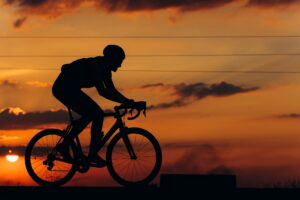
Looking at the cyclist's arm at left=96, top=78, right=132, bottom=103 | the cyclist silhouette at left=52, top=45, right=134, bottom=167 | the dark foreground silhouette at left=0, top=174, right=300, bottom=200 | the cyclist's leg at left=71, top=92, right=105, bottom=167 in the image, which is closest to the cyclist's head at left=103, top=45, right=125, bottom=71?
the cyclist silhouette at left=52, top=45, right=134, bottom=167

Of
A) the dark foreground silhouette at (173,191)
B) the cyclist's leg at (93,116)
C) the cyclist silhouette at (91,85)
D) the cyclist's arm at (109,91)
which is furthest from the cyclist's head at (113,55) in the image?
the dark foreground silhouette at (173,191)

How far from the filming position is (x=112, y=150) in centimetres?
1098

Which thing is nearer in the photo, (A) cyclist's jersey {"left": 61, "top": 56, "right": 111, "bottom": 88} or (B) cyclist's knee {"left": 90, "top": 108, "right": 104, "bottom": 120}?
(A) cyclist's jersey {"left": 61, "top": 56, "right": 111, "bottom": 88}

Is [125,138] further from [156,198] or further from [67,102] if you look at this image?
[156,198]

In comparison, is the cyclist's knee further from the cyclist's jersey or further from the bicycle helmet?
the bicycle helmet

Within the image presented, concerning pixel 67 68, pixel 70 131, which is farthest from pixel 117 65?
pixel 70 131

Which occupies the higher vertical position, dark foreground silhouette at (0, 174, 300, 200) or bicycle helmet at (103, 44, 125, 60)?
bicycle helmet at (103, 44, 125, 60)

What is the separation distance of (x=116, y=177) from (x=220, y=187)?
185 centimetres

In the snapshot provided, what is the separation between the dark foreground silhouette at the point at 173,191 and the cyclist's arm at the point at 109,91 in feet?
4.72

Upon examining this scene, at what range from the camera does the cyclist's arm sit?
10422 mm

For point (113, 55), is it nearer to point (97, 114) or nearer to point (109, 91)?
point (109, 91)

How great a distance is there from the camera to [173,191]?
943cm

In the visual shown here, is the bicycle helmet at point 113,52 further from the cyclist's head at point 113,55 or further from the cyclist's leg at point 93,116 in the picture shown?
the cyclist's leg at point 93,116

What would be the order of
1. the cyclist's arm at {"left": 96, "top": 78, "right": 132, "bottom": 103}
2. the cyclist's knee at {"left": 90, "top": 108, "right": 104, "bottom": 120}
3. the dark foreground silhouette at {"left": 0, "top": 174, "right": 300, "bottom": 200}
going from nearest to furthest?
1. the dark foreground silhouette at {"left": 0, "top": 174, "right": 300, "bottom": 200}
2. the cyclist's arm at {"left": 96, "top": 78, "right": 132, "bottom": 103}
3. the cyclist's knee at {"left": 90, "top": 108, "right": 104, "bottom": 120}
